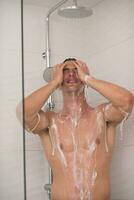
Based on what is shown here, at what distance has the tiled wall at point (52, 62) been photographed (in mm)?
1479

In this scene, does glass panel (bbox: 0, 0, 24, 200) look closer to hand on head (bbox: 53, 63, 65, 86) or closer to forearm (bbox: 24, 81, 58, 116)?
forearm (bbox: 24, 81, 58, 116)

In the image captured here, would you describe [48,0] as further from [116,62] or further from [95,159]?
[95,159]

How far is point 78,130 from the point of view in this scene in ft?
5.00

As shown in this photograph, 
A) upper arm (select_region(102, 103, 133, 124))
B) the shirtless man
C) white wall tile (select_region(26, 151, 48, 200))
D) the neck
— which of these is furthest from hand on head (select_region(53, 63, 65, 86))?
white wall tile (select_region(26, 151, 48, 200))

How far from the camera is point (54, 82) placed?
58.0 inches

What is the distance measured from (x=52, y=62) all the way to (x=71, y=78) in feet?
1.06

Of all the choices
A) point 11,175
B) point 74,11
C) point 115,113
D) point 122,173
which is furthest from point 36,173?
point 74,11

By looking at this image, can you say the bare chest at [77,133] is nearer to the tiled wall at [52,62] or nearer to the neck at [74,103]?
the neck at [74,103]

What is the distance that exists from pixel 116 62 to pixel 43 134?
1.60ft

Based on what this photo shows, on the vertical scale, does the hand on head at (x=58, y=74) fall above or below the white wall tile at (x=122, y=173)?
above

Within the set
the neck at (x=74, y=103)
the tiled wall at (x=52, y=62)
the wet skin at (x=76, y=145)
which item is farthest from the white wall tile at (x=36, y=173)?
the neck at (x=74, y=103)

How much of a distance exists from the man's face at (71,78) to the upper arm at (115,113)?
143mm

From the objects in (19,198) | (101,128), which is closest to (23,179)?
(19,198)

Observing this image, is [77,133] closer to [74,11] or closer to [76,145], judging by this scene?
[76,145]
